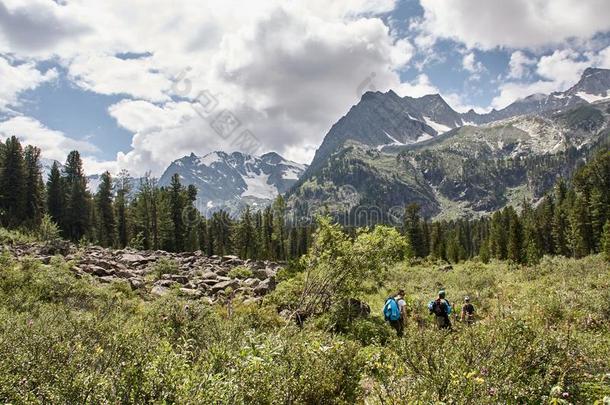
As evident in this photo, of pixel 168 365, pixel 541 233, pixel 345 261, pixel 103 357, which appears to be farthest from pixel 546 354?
pixel 541 233

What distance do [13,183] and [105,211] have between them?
17777mm

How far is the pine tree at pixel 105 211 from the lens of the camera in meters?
75.6

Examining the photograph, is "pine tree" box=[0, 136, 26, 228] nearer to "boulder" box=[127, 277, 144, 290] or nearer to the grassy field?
"boulder" box=[127, 277, 144, 290]

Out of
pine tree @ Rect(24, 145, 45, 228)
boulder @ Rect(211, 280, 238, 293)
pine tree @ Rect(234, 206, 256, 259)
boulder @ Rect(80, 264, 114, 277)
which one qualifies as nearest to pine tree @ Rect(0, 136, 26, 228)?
pine tree @ Rect(24, 145, 45, 228)

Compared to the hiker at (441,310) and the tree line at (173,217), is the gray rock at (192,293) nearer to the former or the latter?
the hiker at (441,310)

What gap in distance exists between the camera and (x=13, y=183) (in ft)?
201

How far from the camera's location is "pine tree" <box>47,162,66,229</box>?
69.1 meters

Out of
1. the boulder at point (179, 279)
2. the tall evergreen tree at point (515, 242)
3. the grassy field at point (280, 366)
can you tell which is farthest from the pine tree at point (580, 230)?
the grassy field at point (280, 366)

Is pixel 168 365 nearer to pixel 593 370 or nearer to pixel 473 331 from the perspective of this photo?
pixel 473 331

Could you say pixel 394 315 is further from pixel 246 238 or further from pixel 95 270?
pixel 246 238

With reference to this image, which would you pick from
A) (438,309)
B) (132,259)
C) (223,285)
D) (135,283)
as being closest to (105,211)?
(132,259)

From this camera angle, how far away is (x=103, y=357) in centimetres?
650

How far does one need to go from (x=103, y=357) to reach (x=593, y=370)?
28.2ft

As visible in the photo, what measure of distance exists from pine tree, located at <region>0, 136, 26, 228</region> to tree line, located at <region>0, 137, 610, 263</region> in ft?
0.40
